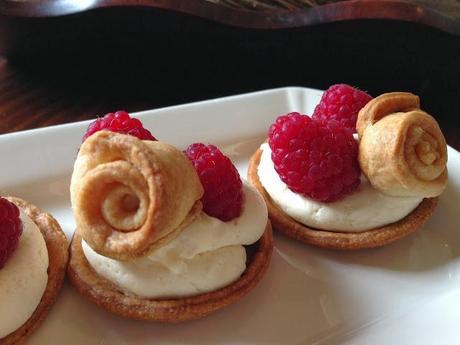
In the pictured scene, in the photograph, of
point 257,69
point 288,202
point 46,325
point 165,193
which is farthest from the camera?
point 257,69

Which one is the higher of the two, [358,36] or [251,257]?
[358,36]

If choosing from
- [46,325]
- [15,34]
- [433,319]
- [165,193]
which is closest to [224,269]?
[165,193]

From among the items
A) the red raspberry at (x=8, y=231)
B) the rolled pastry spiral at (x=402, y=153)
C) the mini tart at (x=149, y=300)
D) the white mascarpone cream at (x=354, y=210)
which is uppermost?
the rolled pastry spiral at (x=402, y=153)

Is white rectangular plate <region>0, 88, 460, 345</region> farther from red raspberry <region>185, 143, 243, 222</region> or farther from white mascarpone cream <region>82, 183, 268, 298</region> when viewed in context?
red raspberry <region>185, 143, 243, 222</region>

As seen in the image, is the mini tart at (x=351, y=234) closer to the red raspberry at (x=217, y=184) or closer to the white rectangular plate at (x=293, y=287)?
the white rectangular plate at (x=293, y=287)

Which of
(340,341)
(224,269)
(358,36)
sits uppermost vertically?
(358,36)

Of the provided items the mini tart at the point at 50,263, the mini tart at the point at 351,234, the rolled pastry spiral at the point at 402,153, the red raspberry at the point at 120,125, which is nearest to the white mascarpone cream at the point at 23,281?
the mini tart at the point at 50,263

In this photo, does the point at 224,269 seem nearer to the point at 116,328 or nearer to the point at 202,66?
the point at 116,328
